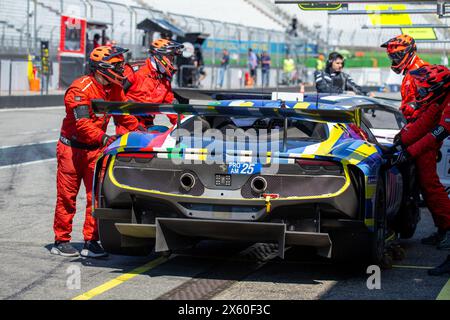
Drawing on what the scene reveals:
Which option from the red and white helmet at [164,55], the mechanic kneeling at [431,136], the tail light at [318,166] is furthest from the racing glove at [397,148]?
the red and white helmet at [164,55]

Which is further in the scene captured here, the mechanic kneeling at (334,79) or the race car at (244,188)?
the mechanic kneeling at (334,79)

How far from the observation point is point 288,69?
42.4 meters

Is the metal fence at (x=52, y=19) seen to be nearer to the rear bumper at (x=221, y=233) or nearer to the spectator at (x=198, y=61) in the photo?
the spectator at (x=198, y=61)

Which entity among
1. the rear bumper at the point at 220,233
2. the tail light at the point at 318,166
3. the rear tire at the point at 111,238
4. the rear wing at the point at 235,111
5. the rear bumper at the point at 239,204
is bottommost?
the rear tire at the point at 111,238

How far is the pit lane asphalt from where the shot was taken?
629cm

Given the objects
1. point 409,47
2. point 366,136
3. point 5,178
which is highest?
point 409,47

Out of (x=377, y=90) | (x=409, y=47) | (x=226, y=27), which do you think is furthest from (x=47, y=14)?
(x=409, y=47)

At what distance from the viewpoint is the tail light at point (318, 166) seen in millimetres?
6449

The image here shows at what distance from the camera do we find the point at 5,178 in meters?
12.6

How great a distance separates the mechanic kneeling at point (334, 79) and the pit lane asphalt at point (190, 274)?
4.39m

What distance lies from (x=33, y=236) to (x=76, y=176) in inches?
42.2

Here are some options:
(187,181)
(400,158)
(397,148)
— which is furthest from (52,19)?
(187,181)

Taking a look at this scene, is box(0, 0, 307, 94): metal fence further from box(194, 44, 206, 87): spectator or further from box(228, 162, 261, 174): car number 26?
box(228, 162, 261, 174): car number 26
